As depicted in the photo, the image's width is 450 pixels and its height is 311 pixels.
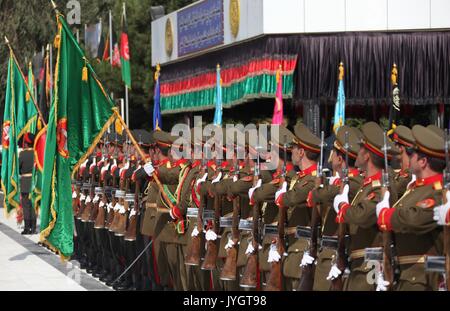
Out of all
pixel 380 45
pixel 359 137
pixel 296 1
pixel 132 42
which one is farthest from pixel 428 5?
pixel 132 42

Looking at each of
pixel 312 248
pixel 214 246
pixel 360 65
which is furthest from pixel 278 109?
pixel 312 248

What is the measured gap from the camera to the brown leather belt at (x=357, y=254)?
21.7 ft

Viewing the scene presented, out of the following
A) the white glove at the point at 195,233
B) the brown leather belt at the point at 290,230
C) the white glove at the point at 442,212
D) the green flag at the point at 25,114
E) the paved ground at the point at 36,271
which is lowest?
the paved ground at the point at 36,271

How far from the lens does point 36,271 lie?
1305 cm

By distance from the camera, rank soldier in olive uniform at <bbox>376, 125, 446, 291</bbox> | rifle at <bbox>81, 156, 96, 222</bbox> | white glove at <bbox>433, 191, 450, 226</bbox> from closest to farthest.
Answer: white glove at <bbox>433, 191, 450, 226</bbox>
soldier in olive uniform at <bbox>376, 125, 446, 291</bbox>
rifle at <bbox>81, 156, 96, 222</bbox>

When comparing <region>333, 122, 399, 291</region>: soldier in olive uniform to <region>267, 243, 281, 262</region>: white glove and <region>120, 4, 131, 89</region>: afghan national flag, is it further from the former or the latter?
<region>120, 4, 131, 89</region>: afghan national flag

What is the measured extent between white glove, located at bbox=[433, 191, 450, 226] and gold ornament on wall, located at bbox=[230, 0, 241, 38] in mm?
16213

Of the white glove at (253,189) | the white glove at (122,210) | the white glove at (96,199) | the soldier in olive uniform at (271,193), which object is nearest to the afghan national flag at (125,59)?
the white glove at (96,199)

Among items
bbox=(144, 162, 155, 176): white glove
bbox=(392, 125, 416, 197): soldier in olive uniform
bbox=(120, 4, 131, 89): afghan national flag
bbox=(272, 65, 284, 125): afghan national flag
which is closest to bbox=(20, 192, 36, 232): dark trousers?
bbox=(272, 65, 284, 125): afghan national flag

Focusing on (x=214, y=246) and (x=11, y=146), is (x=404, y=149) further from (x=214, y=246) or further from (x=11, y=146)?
(x=11, y=146)

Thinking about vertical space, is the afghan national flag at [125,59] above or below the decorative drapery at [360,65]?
above

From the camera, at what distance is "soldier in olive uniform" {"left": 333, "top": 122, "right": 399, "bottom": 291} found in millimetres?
6406

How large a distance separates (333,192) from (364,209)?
1.88ft

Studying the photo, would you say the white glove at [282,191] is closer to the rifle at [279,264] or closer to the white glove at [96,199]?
the rifle at [279,264]
